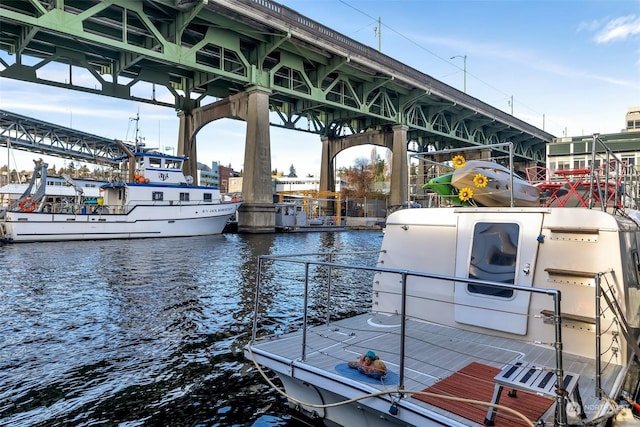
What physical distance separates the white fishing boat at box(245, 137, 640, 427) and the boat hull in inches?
1081

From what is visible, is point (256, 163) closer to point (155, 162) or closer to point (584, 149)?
point (155, 162)

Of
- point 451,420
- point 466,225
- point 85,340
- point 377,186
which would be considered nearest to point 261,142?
point 85,340

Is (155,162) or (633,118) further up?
(633,118)

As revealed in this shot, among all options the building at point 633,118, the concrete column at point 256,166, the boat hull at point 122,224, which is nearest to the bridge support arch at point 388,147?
the concrete column at point 256,166

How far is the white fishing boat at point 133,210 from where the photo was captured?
27.0 m

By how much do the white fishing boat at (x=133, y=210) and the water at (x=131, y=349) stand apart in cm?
1343

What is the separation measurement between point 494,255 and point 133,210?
2928cm

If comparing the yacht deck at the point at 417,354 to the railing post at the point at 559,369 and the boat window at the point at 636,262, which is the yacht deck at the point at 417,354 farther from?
the boat window at the point at 636,262

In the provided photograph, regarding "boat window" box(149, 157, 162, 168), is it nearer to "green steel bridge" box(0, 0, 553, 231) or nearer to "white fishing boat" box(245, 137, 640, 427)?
"green steel bridge" box(0, 0, 553, 231)

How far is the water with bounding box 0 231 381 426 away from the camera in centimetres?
519

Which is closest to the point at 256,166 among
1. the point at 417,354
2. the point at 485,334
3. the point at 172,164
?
the point at 172,164

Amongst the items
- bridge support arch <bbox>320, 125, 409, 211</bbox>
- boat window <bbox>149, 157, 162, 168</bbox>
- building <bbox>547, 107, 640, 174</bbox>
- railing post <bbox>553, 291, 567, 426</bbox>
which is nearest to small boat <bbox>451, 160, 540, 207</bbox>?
railing post <bbox>553, 291, 567, 426</bbox>

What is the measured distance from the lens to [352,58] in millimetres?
36562

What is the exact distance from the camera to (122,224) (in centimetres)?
2958
